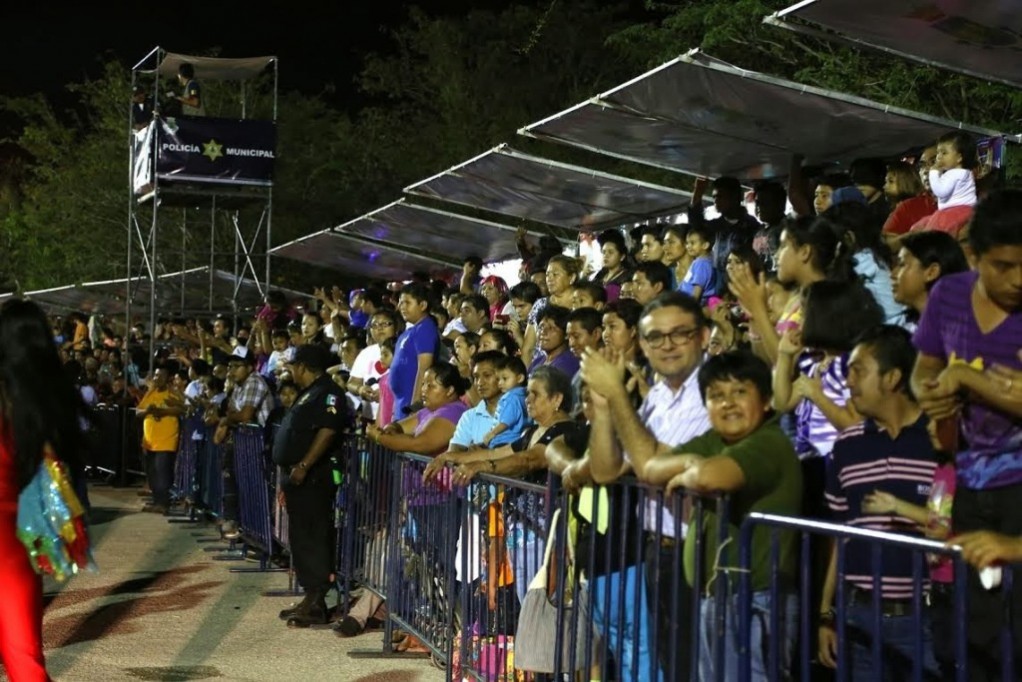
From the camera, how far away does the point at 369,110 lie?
4578 centimetres

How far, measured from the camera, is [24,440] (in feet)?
20.7

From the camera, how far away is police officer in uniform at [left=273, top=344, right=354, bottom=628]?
442 inches

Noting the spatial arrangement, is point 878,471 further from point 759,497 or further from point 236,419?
point 236,419

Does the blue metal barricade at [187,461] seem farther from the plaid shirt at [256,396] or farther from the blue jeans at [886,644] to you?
the blue jeans at [886,644]

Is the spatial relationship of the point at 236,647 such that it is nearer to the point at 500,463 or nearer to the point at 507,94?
the point at 500,463

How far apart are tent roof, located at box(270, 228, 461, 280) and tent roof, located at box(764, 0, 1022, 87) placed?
1340 cm

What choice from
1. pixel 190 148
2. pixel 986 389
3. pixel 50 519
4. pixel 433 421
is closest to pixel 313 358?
pixel 433 421

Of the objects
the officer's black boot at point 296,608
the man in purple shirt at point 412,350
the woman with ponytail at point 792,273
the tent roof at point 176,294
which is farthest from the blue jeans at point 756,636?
the tent roof at point 176,294

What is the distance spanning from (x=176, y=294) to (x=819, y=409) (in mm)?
24483

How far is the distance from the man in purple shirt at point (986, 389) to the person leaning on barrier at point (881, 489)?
209 mm

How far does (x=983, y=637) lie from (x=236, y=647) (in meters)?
6.48

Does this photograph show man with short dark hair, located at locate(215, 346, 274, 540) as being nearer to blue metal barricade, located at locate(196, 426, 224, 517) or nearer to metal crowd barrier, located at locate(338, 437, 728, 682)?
blue metal barricade, located at locate(196, 426, 224, 517)

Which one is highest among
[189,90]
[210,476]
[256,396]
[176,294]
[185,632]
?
[189,90]

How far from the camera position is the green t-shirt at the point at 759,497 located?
521 cm
